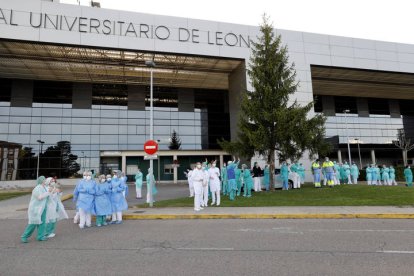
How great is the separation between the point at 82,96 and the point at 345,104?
113 feet

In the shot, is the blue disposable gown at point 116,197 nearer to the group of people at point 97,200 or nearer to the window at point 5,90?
the group of people at point 97,200

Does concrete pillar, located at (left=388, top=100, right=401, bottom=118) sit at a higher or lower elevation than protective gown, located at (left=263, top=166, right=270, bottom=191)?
higher

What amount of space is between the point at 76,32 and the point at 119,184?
1706cm

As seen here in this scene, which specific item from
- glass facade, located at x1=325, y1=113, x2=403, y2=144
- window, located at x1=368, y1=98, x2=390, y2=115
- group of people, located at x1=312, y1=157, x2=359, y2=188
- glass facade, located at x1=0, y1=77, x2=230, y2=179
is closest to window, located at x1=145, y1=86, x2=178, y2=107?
glass facade, located at x1=0, y1=77, x2=230, y2=179

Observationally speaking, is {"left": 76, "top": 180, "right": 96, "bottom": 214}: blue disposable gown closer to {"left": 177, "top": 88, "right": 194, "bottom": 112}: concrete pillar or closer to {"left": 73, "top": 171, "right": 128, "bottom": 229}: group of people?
{"left": 73, "top": 171, "right": 128, "bottom": 229}: group of people

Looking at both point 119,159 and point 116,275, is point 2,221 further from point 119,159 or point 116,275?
point 119,159

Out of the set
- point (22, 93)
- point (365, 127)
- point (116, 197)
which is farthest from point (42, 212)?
point (365, 127)

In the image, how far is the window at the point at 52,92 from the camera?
107 feet

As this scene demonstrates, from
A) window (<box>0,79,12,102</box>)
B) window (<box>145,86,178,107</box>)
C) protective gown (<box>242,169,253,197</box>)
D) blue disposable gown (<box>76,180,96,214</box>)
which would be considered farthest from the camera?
window (<box>145,86,178,107</box>)

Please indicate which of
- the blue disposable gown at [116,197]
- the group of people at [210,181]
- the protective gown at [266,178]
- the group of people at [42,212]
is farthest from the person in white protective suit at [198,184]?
the protective gown at [266,178]

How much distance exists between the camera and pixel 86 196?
1027 cm

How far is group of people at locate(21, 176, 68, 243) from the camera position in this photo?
792 cm

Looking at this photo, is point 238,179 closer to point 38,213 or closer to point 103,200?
point 103,200

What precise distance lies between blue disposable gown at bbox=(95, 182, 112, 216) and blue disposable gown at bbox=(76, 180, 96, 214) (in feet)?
0.53
